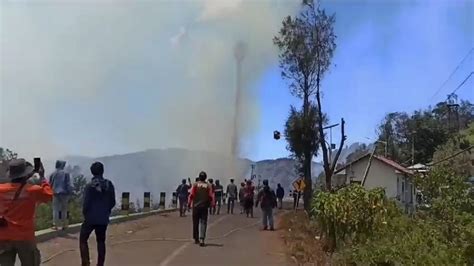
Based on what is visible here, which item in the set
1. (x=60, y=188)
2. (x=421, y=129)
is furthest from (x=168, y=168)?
(x=60, y=188)

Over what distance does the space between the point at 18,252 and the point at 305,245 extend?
8579 mm

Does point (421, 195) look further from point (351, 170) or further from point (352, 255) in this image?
point (351, 170)

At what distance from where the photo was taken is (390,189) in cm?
5266

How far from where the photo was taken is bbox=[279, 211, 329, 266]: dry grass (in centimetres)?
1241

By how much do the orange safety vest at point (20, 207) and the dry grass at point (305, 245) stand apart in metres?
5.83

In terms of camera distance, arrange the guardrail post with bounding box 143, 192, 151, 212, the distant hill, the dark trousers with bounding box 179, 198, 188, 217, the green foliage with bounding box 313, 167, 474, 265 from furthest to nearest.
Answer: the distant hill
the guardrail post with bounding box 143, 192, 151, 212
the dark trousers with bounding box 179, 198, 188, 217
the green foliage with bounding box 313, 167, 474, 265

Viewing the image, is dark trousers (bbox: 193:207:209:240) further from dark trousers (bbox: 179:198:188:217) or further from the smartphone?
dark trousers (bbox: 179:198:188:217)

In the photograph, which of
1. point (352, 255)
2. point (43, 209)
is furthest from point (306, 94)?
point (352, 255)

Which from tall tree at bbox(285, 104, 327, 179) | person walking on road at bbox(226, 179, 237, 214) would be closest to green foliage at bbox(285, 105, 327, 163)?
tall tree at bbox(285, 104, 327, 179)

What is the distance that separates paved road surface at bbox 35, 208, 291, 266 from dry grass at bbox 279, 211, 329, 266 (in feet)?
0.94

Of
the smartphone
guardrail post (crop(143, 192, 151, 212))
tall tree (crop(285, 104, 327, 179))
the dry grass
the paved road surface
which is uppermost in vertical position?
tall tree (crop(285, 104, 327, 179))

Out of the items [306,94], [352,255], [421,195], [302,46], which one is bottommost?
[352,255]

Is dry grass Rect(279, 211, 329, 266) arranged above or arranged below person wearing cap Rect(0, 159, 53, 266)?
below

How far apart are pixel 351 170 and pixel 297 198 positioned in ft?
60.4
